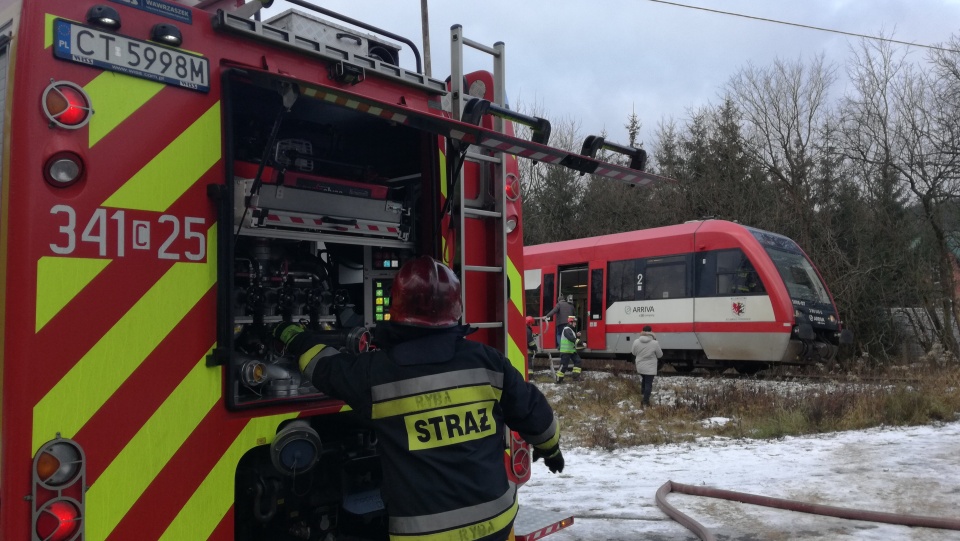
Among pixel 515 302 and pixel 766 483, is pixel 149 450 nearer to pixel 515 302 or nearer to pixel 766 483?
pixel 515 302

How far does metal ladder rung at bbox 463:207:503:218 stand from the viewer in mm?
3835

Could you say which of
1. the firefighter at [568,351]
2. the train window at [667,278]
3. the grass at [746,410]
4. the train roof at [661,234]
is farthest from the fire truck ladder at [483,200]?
the train window at [667,278]

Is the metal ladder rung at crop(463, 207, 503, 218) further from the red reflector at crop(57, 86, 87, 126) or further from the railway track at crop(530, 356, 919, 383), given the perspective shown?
the railway track at crop(530, 356, 919, 383)

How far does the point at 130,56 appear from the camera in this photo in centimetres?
261

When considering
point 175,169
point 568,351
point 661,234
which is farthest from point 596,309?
point 175,169

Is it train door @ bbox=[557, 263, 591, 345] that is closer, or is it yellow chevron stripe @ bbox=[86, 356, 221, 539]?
yellow chevron stripe @ bbox=[86, 356, 221, 539]

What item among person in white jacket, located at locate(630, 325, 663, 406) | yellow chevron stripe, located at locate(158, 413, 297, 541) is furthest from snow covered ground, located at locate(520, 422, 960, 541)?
person in white jacket, located at locate(630, 325, 663, 406)

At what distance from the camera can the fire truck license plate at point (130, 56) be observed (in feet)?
8.06

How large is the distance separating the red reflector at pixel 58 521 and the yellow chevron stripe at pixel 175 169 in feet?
3.05

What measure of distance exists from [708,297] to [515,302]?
12.8m

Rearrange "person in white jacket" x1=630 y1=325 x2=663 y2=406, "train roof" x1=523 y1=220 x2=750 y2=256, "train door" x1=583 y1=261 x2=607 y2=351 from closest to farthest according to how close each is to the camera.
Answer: "person in white jacket" x1=630 y1=325 x2=663 y2=406
"train roof" x1=523 y1=220 x2=750 y2=256
"train door" x1=583 y1=261 x2=607 y2=351

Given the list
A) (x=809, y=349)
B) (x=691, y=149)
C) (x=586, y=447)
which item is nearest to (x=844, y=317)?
(x=809, y=349)

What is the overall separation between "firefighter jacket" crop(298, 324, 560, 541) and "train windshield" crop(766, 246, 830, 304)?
44.8 ft

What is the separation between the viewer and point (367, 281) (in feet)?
13.1
